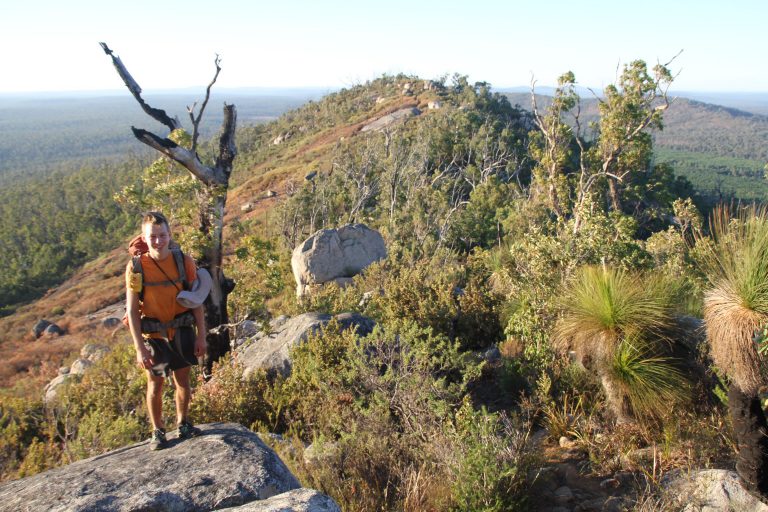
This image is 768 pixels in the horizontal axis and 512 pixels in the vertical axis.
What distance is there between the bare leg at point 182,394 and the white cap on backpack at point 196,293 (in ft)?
2.11

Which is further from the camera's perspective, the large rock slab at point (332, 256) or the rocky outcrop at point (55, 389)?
the large rock slab at point (332, 256)

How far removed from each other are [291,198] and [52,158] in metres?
182

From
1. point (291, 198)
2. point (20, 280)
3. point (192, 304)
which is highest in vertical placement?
point (192, 304)

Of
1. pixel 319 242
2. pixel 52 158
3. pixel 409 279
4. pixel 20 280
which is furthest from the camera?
pixel 52 158

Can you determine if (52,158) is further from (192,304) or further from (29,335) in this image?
(192,304)

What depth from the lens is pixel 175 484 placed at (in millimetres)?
3410

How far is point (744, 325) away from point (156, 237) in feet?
14.7

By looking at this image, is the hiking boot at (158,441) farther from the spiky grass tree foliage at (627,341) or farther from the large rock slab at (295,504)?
the spiky grass tree foliage at (627,341)

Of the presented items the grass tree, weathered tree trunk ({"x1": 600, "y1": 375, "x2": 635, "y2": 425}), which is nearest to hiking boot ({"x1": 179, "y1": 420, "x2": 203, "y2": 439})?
weathered tree trunk ({"x1": 600, "y1": 375, "x2": 635, "y2": 425})

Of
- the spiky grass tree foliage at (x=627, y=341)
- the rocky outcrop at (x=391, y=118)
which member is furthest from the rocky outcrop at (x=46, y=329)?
the rocky outcrop at (x=391, y=118)

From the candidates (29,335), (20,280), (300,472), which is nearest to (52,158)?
(20,280)

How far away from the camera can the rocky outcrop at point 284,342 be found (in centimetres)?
682

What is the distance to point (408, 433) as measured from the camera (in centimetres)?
465

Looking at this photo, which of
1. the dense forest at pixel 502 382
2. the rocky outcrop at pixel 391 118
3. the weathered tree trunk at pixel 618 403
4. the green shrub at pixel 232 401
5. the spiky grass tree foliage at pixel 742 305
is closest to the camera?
the spiky grass tree foliage at pixel 742 305
